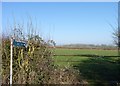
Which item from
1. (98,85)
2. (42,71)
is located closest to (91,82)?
(98,85)

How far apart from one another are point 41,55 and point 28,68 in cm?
53

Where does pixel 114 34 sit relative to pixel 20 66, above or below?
above

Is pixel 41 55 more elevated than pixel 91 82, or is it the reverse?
pixel 41 55

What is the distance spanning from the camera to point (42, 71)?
831 centimetres

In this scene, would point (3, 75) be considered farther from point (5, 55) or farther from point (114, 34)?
point (114, 34)

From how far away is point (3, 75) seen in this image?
27.8ft

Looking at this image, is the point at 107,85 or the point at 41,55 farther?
the point at 107,85

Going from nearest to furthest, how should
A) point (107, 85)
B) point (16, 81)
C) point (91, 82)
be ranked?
1. point (16, 81)
2. point (107, 85)
3. point (91, 82)

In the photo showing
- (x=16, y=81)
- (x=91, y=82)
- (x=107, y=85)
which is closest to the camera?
(x=16, y=81)

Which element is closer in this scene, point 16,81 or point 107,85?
point 16,81

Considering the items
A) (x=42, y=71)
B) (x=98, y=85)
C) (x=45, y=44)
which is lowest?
(x=98, y=85)

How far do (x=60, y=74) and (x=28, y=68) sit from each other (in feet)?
3.09

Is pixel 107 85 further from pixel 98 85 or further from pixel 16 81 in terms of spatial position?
pixel 16 81

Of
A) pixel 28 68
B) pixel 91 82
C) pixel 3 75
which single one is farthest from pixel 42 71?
pixel 91 82
